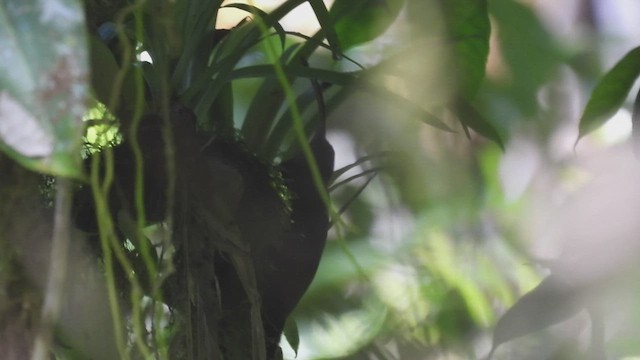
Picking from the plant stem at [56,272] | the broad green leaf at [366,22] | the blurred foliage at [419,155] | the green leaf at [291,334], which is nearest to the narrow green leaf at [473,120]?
the blurred foliage at [419,155]

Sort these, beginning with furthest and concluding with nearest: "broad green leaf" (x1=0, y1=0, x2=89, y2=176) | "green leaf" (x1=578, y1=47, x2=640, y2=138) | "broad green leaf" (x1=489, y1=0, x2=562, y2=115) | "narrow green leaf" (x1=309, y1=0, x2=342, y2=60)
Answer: "broad green leaf" (x1=489, y1=0, x2=562, y2=115)
"green leaf" (x1=578, y1=47, x2=640, y2=138)
"narrow green leaf" (x1=309, y1=0, x2=342, y2=60)
"broad green leaf" (x1=0, y1=0, x2=89, y2=176)

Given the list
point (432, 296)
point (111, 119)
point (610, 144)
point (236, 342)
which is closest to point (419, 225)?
point (432, 296)

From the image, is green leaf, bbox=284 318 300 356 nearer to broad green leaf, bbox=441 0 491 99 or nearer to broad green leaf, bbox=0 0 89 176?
broad green leaf, bbox=441 0 491 99

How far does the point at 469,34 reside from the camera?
2.27ft

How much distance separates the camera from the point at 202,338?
47 cm

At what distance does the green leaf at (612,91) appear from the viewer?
65cm

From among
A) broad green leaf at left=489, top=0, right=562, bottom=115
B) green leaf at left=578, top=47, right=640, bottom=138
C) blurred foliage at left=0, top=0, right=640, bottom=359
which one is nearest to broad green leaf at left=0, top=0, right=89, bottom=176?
blurred foliage at left=0, top=0, right=640, bottom=359

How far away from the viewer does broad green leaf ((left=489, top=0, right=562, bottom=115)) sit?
94 centimetres

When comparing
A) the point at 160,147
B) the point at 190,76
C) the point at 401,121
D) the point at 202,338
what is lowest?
the point at 202,338

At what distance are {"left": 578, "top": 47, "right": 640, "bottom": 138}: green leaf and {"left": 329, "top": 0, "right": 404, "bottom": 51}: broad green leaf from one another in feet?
0.75

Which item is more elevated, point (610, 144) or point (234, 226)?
point (610, 144)

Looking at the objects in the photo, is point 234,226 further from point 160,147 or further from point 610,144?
point 610,144

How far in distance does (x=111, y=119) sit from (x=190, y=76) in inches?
4.5

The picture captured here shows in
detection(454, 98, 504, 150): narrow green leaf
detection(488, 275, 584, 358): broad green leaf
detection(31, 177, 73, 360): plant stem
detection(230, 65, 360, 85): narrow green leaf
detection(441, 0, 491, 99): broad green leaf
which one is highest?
detection(441, 0, 491, 99): broad green leaf
